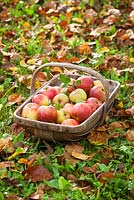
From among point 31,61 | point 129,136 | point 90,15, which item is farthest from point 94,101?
point 90,15

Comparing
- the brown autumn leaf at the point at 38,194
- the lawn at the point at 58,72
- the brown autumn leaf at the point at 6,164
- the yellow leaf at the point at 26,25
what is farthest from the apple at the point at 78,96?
the yellow leaf at the point at 26,25

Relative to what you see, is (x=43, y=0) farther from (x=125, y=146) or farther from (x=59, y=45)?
(x=125, y=146)

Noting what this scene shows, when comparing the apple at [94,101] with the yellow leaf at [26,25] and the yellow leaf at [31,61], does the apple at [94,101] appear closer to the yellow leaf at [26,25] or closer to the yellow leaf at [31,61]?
the yellow leaf at [31,61]

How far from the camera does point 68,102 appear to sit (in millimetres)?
3582

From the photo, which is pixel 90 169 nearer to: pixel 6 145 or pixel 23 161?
pixel 23 161

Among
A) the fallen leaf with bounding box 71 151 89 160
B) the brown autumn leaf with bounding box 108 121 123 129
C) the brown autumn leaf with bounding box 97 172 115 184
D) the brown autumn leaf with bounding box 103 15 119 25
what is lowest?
the brown autumn leaf with bounding box 97 172 115 184

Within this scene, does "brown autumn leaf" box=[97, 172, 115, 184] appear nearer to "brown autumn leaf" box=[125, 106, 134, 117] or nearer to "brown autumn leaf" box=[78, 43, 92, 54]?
"brown autumn leaf" box=[125, 106, 134, 117]

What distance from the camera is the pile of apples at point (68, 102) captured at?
11.1 feet

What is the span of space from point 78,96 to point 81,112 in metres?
0.19

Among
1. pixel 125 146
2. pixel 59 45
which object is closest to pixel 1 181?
pixel 125 146

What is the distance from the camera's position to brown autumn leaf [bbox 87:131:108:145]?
344cm

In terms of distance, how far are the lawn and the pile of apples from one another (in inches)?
6.3

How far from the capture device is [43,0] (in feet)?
19.2

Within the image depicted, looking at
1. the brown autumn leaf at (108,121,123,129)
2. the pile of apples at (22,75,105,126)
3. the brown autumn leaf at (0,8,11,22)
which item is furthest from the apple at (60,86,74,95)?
the brown autumn leaf at (0,8,11,22)
